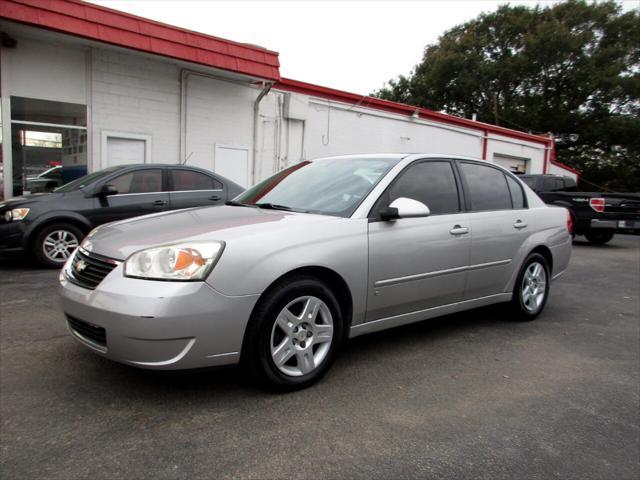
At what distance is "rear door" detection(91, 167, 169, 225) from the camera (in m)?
7.01

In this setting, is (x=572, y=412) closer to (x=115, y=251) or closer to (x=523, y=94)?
(x=115, y=251)

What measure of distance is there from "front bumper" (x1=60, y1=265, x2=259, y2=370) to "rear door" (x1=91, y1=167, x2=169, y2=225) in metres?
4.66

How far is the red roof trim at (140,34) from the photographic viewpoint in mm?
8727

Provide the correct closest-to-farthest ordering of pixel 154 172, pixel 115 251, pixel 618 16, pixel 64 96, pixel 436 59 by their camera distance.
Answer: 1. pixel 115 251
2. pixel 154 172
3. pixel 64 96
4. pixel 618 16
5. pixel 436 59

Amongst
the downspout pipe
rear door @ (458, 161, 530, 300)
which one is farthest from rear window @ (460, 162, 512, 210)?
the downspout pipe

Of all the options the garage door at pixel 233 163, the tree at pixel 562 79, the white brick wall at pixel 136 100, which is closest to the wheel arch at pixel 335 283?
the white brick wall at pixel 136 100

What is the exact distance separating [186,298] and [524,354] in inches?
108

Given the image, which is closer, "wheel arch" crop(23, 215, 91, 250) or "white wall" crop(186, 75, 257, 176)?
"wheel arch" crop(23, 215, 91, 250)

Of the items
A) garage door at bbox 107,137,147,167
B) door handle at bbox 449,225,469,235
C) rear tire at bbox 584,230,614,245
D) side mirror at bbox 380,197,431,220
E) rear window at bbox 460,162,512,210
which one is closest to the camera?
side mirror at bbox 380,197,431,220

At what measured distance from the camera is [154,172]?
7.52 meters

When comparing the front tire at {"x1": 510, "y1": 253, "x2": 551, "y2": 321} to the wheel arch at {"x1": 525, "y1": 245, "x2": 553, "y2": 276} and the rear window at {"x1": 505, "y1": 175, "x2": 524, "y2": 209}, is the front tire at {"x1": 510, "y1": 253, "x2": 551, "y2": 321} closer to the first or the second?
the wheel arch at {"x1": 525, "y1": 245, "x2": 553, "y2": 276}

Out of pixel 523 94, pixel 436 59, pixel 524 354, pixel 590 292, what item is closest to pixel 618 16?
pixel 523 94

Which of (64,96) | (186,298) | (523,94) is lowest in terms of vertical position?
(186,298)

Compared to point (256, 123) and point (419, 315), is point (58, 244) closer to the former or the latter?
point (419, 315)
